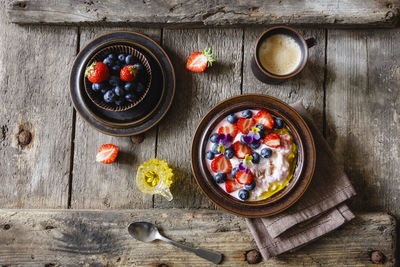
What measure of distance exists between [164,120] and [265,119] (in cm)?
54

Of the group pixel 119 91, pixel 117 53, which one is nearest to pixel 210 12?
pixel 117 53

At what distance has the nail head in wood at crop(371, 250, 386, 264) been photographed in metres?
1.60

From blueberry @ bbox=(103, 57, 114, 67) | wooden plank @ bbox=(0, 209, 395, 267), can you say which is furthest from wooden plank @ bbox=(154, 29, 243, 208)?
blueberry @ bbox=(103, 57, 114, 67)

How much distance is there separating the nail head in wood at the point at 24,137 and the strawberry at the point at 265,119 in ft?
3.93

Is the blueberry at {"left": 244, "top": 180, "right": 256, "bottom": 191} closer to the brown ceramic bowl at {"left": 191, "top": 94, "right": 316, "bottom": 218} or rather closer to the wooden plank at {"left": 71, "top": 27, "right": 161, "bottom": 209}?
the brown ceramic bowl at {"left": 191, "top": 94, "right": 316, "bottom": 218}

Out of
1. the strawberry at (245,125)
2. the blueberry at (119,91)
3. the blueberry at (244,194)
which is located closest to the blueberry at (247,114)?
the strawberry at (245,125)

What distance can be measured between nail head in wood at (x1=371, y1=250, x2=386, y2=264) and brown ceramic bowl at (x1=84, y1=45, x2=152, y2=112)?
1.35 metres

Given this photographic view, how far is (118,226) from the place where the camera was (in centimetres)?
165

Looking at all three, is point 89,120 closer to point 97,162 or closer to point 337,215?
point 97,162

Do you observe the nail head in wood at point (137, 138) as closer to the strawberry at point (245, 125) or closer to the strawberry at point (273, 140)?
the strawberry at point (245, 125)

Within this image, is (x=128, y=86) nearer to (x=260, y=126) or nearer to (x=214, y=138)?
(x=214, y=138)

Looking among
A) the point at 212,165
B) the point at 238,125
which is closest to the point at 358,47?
the point at 238,125

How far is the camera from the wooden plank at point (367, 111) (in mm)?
1716

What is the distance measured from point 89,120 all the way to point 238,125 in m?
0.76
